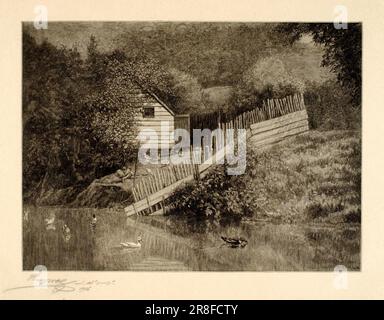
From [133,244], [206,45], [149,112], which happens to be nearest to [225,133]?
[149,112]

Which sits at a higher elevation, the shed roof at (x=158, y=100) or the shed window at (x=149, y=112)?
the shed roof at (x=158, y=100)

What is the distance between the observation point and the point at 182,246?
20.9ft

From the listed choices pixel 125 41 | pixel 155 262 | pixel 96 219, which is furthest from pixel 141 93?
pixel 155 262

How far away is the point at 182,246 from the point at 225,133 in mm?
1355

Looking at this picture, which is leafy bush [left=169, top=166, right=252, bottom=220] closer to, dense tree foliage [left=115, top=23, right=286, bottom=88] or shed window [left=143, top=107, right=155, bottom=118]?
shed window [left=143, top=107, right=155, bottom=118]

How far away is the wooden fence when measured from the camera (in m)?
6.40

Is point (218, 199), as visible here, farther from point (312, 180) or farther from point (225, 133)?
point (312, 180)

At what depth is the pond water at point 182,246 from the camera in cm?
634

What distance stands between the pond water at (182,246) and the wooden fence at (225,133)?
26 centimetres

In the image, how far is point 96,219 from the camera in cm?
639
